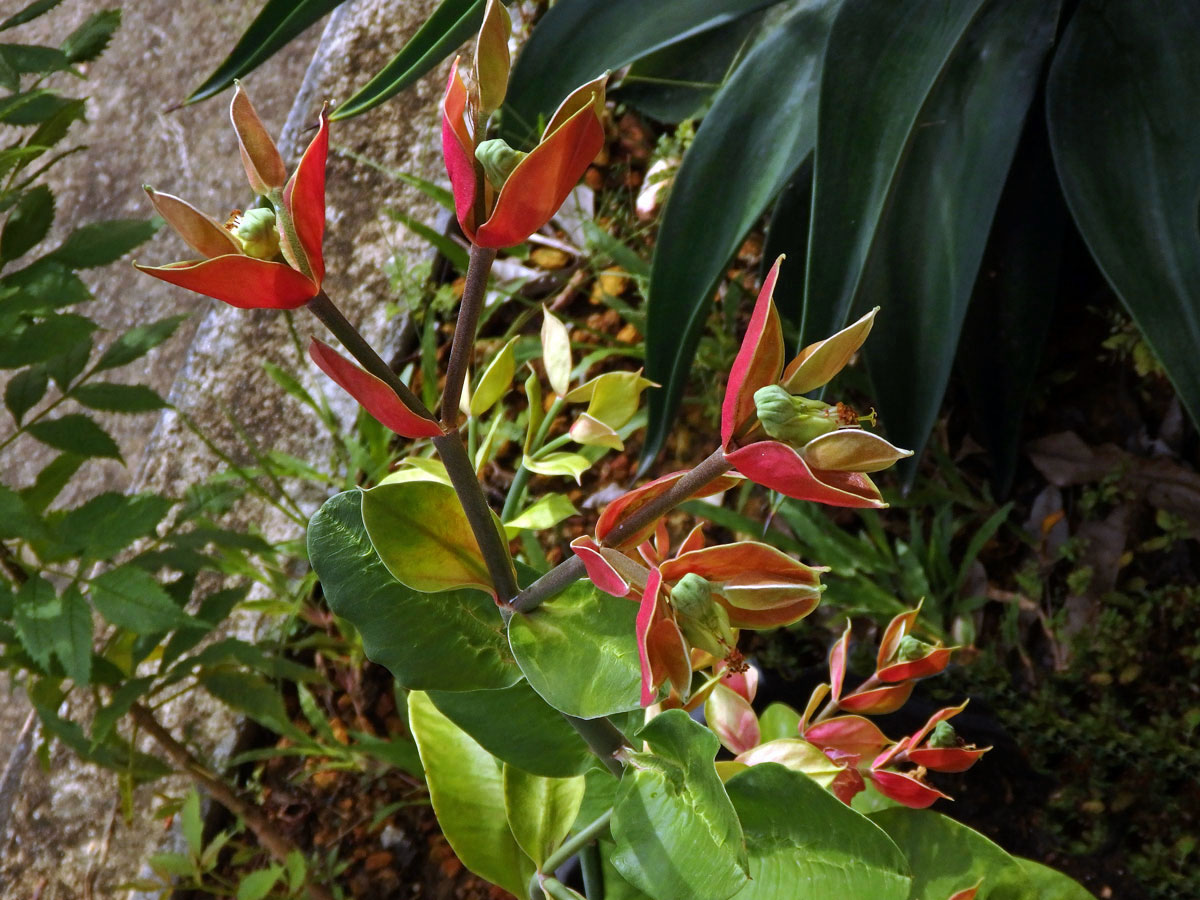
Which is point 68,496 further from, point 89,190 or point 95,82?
point 95,82

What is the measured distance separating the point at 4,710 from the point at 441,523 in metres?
1.28

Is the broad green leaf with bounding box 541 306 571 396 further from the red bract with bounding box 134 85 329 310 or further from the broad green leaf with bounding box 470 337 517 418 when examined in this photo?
the red bract with bounding box 134 85 329 310

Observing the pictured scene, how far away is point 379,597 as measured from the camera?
16.3 inches

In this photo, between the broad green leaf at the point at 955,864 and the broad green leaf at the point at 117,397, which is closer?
the broad green leaf at the point at 955,864

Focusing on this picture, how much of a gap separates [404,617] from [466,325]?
0.51 ft

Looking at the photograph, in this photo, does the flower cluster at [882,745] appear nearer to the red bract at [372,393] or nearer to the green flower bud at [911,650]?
the green flower bud at [911,650]

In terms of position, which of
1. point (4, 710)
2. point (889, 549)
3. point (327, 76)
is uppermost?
point (327, 76)

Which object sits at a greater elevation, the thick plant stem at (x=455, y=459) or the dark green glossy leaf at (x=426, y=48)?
the dark green glossy leaf at (x=426, y=48)

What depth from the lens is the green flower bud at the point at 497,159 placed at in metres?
0.30

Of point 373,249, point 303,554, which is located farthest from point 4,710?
point 373,249

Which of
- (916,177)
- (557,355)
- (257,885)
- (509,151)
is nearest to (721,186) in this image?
(916,177)

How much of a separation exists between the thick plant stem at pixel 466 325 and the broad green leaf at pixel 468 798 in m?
0.31

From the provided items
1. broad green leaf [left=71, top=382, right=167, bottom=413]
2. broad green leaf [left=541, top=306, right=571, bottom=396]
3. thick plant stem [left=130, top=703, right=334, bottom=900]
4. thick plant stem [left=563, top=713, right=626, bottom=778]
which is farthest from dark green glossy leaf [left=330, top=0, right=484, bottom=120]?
thick plant stem [left=130, top=703, right=334, bottom=900]

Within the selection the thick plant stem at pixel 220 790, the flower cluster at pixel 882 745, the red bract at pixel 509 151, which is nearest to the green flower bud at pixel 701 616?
the red bract at pixel 509 151
